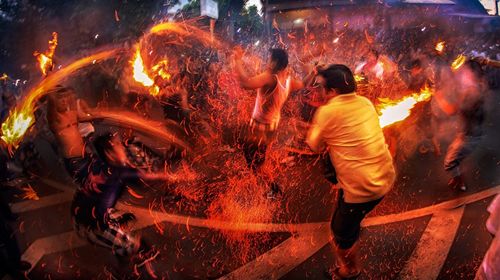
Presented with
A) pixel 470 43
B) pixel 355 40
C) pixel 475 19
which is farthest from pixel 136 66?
pixel 475 19

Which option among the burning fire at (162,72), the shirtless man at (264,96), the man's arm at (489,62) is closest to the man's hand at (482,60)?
the man's arm at (489,62)

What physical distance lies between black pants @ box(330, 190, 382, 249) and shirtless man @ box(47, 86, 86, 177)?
127 inches

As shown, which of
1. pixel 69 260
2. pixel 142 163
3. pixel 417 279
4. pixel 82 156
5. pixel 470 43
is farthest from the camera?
pixel 470 43

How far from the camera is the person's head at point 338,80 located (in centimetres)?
300

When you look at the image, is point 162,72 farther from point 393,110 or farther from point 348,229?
point 348,229

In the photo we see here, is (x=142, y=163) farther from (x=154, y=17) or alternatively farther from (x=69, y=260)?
(x=154, y=17)

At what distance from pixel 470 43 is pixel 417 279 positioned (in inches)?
780

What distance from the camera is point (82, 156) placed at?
14.2 feet

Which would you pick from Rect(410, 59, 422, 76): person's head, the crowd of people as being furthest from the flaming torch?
Rect(410, 59, 422, 76): person's head

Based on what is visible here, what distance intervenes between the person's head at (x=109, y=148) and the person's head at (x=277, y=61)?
7.57 feet

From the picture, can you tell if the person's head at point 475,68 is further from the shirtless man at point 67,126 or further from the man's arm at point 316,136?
the shirtless man at point 67,126

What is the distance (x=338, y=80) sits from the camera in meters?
3.02

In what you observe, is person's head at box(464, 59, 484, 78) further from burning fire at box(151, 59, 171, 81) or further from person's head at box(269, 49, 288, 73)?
burning fire at box(151, 59, 171, 81)

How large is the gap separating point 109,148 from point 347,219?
2655mm
